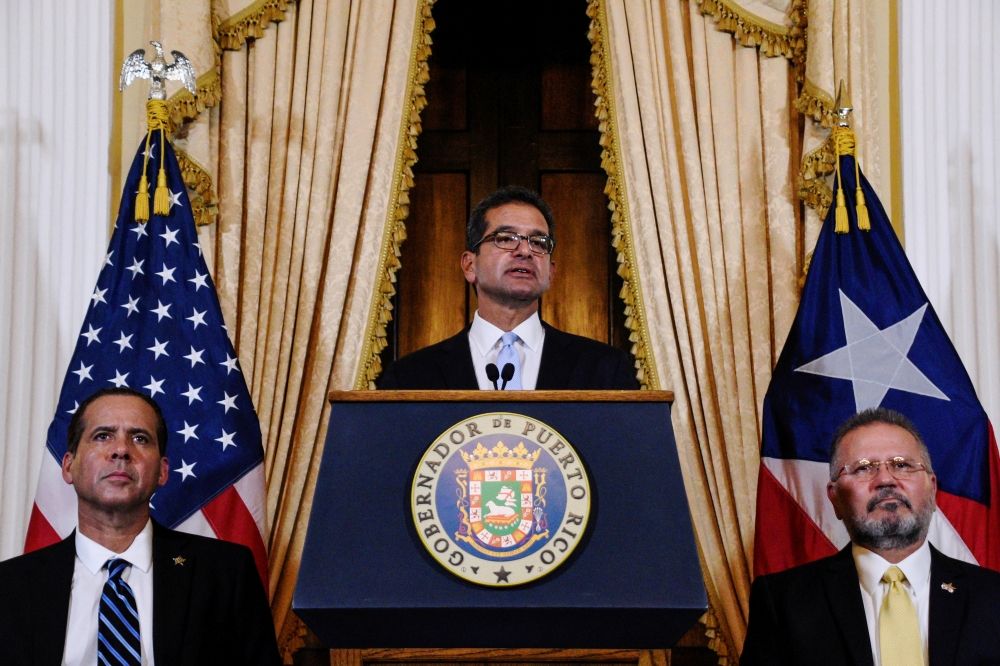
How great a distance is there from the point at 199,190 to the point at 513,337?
4.84 feet

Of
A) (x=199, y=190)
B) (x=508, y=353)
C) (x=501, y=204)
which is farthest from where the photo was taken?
(x=199, y=190)

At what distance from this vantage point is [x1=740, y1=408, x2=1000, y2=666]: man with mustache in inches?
99.4

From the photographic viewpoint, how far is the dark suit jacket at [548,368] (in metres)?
3.15

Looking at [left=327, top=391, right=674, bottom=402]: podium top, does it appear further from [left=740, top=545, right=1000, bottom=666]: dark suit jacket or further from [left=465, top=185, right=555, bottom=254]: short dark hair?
[left=465, top=185, right=555, bottom=254]: short dark hair

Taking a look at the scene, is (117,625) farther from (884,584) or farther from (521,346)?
(884,584)

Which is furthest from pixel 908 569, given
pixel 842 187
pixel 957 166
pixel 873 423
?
pixel 957 166

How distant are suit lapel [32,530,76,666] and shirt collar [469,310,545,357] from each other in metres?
1.13

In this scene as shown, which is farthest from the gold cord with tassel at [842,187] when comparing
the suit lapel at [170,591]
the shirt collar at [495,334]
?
the suit lapel at [170,591]

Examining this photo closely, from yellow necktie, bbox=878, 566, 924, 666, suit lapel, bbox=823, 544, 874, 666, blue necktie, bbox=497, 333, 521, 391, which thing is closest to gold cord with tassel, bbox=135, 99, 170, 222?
blue necktie, bbox=497, 333, 521, 391

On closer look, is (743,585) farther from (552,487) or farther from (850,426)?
(552,487)

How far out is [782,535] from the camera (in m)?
3.65

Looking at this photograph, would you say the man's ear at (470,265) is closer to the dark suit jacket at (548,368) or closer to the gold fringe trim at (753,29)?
the dark suit jacket at (548,368)

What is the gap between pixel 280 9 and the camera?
4301 millimetres

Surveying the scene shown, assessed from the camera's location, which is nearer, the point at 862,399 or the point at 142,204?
the point at 862,399
